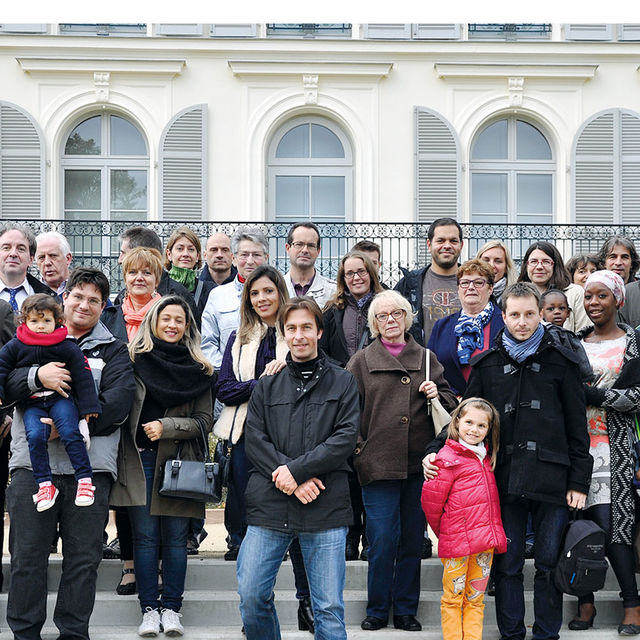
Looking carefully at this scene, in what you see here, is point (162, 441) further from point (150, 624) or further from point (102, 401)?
point (150, 624)

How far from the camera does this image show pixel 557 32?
51.0 ft

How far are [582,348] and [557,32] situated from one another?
11479 mm

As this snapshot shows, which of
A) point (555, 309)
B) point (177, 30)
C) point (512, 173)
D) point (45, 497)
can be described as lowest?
point (45, 497)

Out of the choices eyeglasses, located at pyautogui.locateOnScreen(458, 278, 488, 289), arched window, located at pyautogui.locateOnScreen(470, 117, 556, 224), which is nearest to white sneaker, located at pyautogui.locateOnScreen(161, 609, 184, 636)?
eyeglasses, located at pyautogui.locateOnScreen(458, 278, 488, 289)

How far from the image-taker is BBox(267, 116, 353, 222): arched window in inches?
618

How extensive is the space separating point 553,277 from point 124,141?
10.6 meters

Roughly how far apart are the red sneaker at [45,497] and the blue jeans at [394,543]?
163 centimetres

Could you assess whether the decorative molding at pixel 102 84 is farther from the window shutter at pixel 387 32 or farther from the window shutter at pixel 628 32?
the window shutter at pixel 628 32

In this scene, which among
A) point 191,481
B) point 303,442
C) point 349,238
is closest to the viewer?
point 303,442

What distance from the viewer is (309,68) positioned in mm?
15375

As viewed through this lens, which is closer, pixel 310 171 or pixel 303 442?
pixel 303 442

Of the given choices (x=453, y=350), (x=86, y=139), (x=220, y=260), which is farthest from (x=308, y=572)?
(x=86, y=139)

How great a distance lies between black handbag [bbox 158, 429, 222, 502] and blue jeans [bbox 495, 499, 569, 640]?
154 cm
